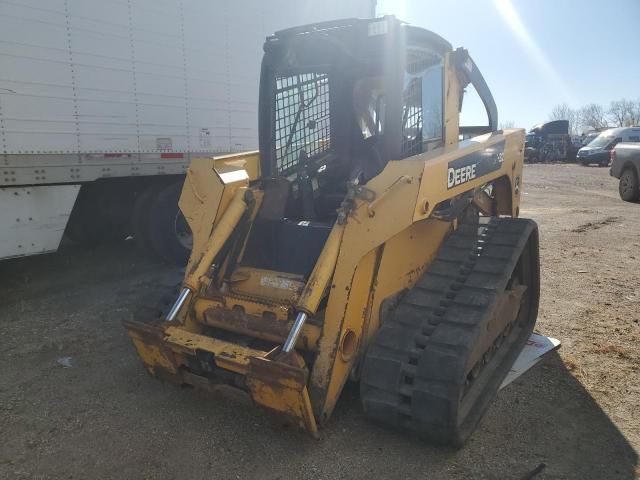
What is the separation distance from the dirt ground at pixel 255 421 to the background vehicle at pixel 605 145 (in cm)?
2456

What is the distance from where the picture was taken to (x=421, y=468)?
9.39ft

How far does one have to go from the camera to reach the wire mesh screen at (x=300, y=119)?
14.1 feet

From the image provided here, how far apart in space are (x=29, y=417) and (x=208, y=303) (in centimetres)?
136

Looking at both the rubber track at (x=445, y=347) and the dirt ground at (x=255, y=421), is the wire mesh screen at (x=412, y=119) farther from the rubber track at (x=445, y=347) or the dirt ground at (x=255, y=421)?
the dirt ground at (x=255, y=421)

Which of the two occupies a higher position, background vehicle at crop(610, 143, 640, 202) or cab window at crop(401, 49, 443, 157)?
cab window at crop(401, 49, 443, 157)

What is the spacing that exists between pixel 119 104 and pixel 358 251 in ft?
13.6

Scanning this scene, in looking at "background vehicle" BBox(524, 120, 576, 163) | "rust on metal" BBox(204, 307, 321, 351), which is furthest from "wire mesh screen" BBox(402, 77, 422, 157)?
"background vehicle" BBox(524, 120, 576, 163)

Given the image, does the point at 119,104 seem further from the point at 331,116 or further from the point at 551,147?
the point at 551,147

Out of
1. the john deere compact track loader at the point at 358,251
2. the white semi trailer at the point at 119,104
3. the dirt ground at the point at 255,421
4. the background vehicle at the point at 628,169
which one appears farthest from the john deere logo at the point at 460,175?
the background vehicle at the point at 628,169

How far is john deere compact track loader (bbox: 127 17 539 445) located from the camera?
2.95 meters

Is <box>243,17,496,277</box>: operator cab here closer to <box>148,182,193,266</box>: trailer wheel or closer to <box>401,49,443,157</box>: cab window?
<box>401,49,443,157</box>: cab window

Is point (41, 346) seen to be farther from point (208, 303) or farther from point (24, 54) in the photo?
point (24, 54)

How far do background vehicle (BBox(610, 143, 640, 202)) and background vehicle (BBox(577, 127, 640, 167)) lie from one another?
1442 centimetres

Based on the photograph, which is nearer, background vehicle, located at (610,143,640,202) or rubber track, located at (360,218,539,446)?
rubber track, located at (360,218,539,446)
